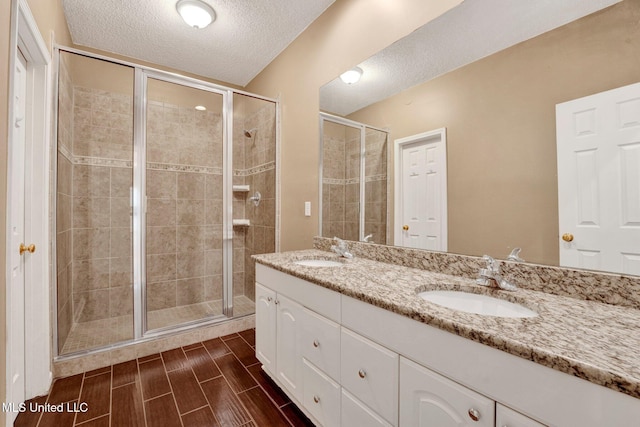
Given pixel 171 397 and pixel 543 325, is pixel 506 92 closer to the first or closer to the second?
pixel 543 325

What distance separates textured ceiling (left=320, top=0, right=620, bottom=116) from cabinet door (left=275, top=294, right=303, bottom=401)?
140 centimetres

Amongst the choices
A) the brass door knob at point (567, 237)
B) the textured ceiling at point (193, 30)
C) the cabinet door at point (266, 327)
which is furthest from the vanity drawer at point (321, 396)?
the textured ceiling at point (193, 30)

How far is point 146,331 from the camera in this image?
2.18 meters

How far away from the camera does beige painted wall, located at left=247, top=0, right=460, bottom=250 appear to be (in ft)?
5.43

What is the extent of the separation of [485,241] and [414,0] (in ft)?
4.52

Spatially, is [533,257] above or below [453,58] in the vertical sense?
below

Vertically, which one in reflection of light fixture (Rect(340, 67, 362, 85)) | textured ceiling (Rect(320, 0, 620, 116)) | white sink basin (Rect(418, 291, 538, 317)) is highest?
reflection of light fixture (Rect(340, 67, 362, 85))

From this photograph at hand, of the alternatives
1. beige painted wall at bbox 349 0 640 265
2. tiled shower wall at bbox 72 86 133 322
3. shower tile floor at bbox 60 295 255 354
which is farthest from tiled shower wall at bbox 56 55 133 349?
beige painted wall at bbox 349 0 640 265

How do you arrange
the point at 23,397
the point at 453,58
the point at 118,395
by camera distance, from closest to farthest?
the point at 453,58 < the point at 23,397 < the point at 118,395

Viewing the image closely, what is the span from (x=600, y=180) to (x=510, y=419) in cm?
85

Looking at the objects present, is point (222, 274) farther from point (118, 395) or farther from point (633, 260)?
point (633, 260)

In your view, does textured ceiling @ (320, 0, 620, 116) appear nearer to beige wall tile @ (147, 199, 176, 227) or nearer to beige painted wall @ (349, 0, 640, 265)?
beige painted wall @ (349, 0, 640, 265)

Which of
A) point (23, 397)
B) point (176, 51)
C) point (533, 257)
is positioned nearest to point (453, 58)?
point (533, 257)

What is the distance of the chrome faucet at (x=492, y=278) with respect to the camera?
1.07 m
